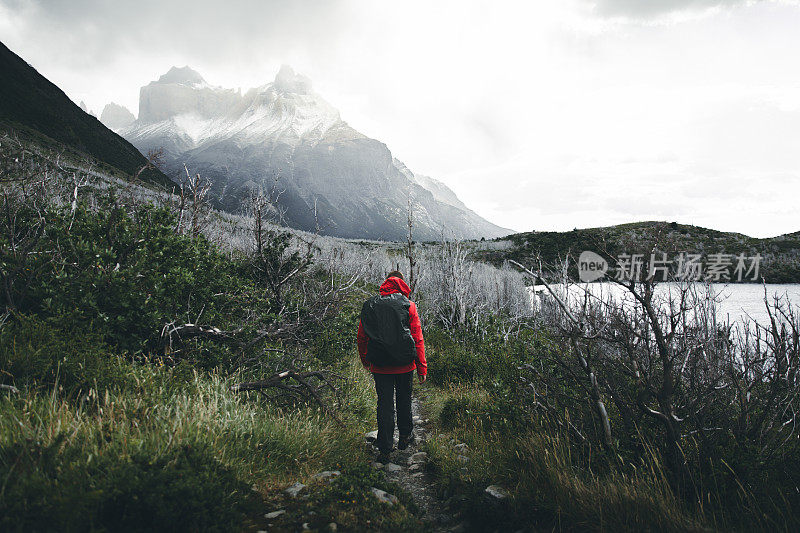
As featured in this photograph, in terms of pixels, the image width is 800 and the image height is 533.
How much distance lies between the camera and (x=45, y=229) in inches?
189

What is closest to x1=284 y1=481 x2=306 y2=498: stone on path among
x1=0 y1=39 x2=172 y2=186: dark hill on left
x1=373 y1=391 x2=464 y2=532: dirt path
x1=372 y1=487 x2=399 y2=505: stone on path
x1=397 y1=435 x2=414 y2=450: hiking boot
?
x1=372 y1=487 x2=399 y2=505: stone on path

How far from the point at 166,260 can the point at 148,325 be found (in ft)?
4.37

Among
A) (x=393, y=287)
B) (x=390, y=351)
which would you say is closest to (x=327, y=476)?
(x=390, y=351)

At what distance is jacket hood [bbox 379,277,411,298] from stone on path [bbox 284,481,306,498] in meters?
2.49

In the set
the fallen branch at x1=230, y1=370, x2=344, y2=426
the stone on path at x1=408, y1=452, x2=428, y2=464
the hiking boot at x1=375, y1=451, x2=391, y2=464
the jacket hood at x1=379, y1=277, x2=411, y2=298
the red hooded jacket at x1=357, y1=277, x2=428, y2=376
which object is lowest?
the stone on path at x1=408, y1=452, x2=428, y2=464

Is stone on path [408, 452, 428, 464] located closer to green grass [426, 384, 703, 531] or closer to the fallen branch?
green grass [426, 384, 703, 531]

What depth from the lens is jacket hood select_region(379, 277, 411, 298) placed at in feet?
16.6

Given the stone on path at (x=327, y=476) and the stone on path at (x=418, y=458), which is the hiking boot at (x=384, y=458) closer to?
the stone on path at (x=418, y=458)

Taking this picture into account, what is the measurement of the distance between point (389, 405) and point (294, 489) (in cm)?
178

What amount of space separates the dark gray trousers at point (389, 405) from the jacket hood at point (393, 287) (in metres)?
1.15

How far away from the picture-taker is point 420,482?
434 centimetres

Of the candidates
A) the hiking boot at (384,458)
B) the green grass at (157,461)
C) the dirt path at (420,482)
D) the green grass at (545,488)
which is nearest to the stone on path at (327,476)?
the green grass at (157,461)

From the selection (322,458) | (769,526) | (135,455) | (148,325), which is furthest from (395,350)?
(769,526)

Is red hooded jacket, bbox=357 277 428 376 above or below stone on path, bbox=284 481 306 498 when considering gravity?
above
